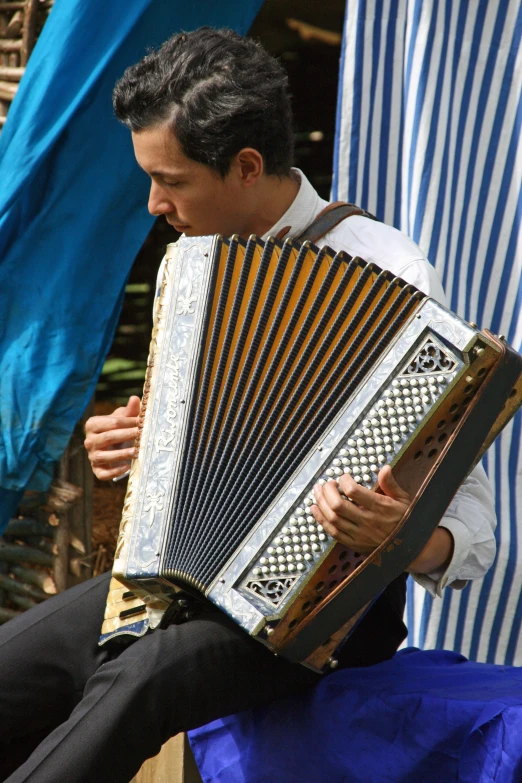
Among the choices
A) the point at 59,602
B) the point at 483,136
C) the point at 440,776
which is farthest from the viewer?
the point at 483,136

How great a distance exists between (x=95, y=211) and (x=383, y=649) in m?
1.35

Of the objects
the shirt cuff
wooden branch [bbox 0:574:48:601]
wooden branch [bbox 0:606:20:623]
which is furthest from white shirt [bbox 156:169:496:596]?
wooden branch [bbox 0:606:20:623]

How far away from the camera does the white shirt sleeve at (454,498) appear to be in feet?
5.49

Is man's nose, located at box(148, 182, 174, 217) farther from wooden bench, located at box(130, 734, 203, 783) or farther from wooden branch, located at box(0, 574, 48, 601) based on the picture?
wooden branch, located at box(0, 574, 48, 601)

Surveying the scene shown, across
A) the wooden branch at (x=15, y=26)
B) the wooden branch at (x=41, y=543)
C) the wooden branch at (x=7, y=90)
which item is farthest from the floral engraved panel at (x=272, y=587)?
the wooden branch at (x=15, y=26)

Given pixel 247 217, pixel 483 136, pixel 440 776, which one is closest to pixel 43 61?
pixel 247 217

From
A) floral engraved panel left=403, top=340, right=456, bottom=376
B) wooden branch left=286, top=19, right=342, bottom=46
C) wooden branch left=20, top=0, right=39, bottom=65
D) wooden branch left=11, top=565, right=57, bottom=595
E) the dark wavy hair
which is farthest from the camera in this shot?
wooden branch left=286, top=19, right=342, bottom=46

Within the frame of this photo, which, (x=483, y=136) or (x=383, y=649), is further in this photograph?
(x=483, y=136)

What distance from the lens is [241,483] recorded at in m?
1.63

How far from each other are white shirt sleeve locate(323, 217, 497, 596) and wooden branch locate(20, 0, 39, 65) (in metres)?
1.38

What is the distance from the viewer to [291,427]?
1613 millimetres

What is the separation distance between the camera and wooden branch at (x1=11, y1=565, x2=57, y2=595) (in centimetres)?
288

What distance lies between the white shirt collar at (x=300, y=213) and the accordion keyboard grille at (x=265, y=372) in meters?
0.26

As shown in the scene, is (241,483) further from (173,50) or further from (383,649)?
(173,50)
